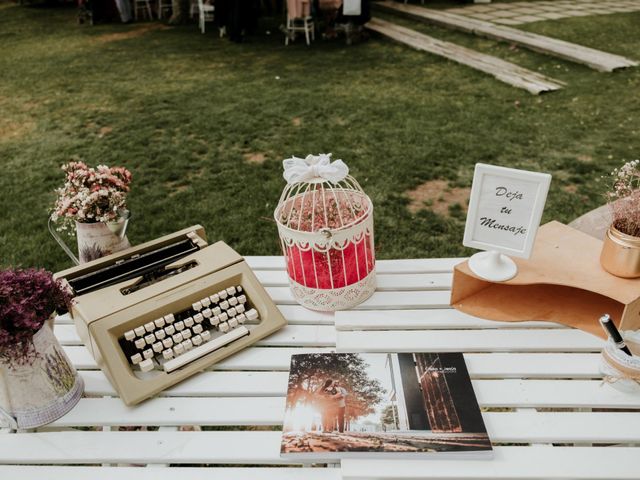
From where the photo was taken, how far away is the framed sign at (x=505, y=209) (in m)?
1.63

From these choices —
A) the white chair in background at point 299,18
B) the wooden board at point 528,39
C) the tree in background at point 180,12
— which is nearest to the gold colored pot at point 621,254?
the wooden board at point 528,39

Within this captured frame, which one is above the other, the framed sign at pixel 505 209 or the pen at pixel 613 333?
the framed sign at pixel 505 209

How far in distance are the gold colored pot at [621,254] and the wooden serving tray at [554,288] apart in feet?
0.09

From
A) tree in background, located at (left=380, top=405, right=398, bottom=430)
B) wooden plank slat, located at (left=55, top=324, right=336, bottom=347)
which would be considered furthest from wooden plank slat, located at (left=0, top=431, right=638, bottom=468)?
wooden plank slat, located at (left=55, top=324, right=336, bottom=347)

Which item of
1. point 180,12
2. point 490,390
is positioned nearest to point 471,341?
point 490,390

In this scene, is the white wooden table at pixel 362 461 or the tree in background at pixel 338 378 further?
the tree in background at pixel 338 378

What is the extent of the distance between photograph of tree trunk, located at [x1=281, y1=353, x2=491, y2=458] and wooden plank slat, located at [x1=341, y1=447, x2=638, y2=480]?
1.3 inches

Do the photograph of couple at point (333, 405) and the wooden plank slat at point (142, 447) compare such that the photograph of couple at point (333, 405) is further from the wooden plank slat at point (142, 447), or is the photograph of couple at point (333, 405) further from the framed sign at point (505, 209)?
the framed sign at point (505, 209)

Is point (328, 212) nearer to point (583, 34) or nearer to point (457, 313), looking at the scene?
point (457, 313)

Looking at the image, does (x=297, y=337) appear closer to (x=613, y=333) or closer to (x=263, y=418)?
(x=263, y=418)

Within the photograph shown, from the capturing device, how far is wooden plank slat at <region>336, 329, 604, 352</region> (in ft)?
5.47

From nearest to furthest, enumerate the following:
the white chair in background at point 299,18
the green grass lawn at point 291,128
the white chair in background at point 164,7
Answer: the green grass lawn at point 291,128, the white chair in background at point 299,18, the white chair in background at point 164,7

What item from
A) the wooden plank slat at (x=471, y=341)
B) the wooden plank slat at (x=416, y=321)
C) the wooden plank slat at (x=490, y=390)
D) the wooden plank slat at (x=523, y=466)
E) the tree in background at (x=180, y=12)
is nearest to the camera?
the wooden plank slat at (x=523, y=466)

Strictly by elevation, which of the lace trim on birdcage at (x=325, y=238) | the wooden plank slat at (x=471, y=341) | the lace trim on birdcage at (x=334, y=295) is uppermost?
the lace trim on birdcage at (x=325, y=238)
